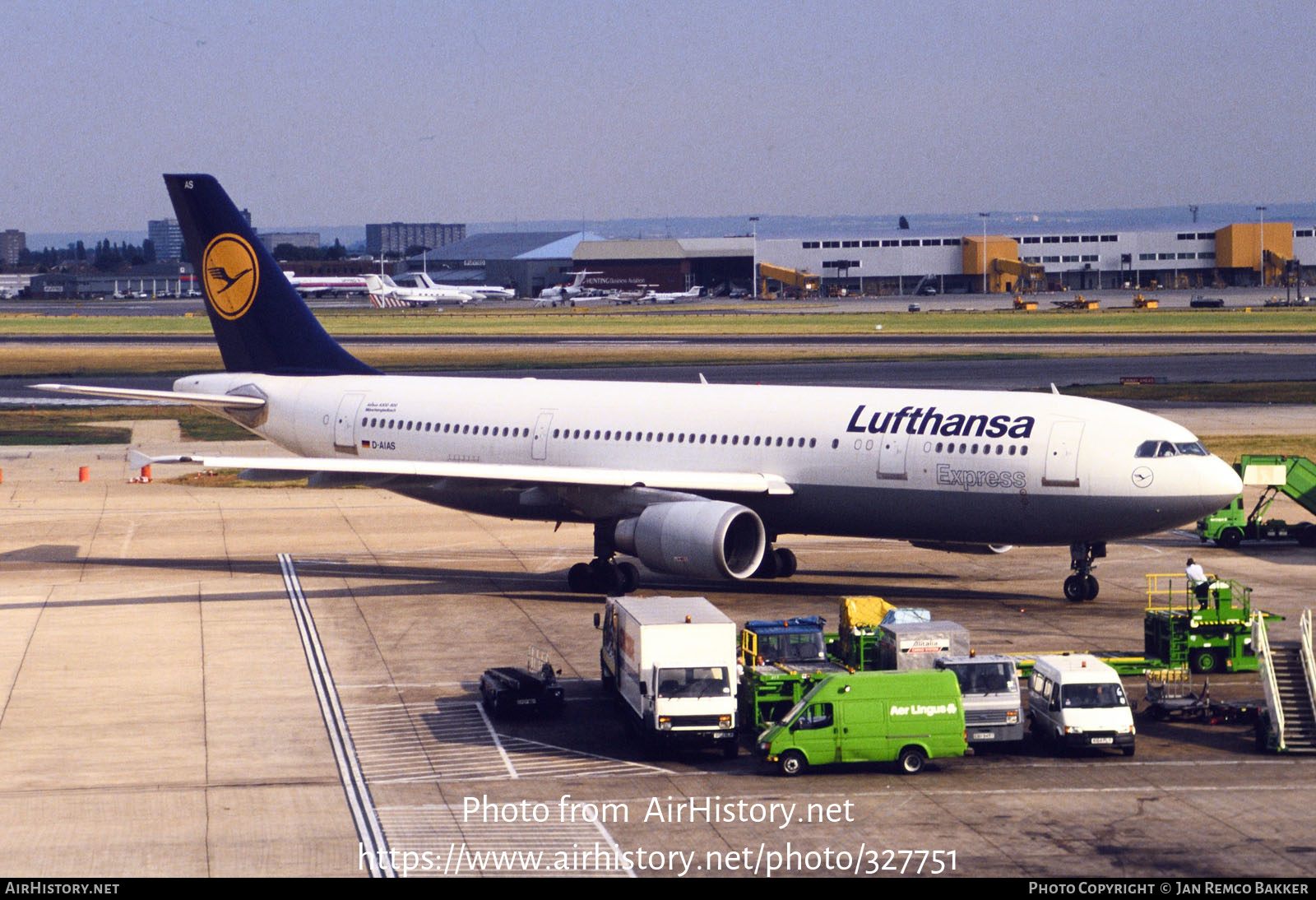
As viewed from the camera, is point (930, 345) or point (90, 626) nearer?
point (90, 626)

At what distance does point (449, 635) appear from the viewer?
3497 cm

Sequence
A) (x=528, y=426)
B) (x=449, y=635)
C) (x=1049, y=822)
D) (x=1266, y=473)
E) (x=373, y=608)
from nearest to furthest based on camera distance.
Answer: (x=1049, y=822) → (x=449, y=635) → (x=373, y=608) → (x=528, y=426) → (x=1266, y=473)

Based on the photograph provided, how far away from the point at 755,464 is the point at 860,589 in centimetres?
442

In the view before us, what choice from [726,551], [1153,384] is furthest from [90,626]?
[1153,384]

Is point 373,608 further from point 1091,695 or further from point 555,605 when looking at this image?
point 1091,695

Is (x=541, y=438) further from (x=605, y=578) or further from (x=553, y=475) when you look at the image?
(x=605, y=578)

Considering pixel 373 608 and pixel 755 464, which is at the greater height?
pixel 755 464

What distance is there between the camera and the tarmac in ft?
67.4

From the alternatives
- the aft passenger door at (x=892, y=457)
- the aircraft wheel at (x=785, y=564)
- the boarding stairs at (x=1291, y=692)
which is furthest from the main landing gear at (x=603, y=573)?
the boarding stairs at (x=1291, y=692)

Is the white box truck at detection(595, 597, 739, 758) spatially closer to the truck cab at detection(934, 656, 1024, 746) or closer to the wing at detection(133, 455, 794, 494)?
the truck cab at detection(934, 656, 1024, 746)

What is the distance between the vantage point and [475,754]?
84.6ft

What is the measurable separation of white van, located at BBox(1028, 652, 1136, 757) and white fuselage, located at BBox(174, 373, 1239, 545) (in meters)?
9.65

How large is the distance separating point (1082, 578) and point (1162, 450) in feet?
14.5

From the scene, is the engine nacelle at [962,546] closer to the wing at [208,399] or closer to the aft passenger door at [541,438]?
the aft passenger door at [541,438]
